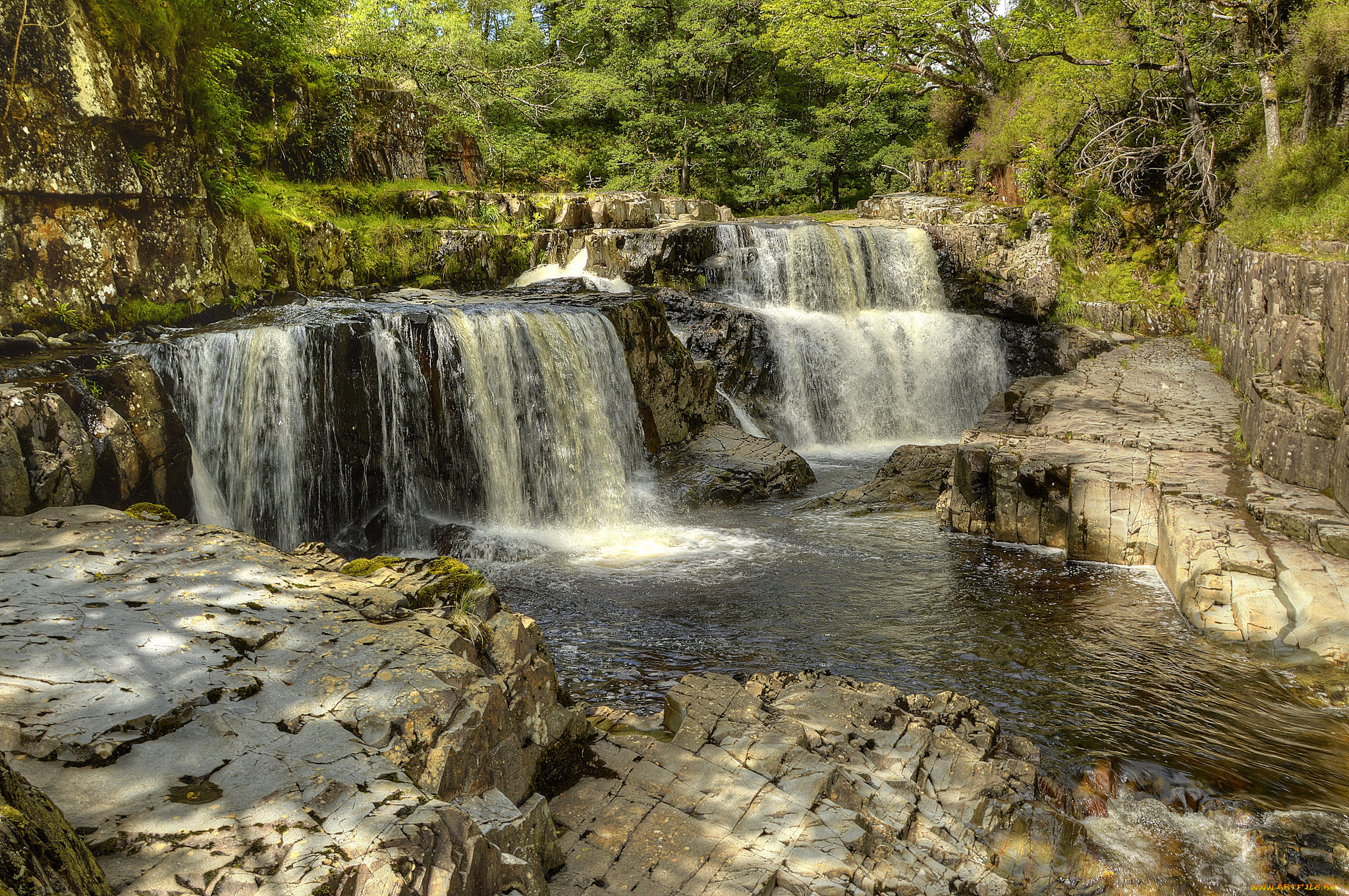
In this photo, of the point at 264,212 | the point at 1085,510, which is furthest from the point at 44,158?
the point at 1085,510

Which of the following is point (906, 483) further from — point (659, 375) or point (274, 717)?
point (274, 717)

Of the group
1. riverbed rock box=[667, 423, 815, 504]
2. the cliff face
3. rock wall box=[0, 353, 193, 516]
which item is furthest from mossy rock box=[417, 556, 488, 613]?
the cliff face

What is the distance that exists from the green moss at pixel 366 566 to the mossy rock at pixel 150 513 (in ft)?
4.20

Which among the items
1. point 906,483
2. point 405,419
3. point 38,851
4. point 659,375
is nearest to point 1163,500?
point 906,483

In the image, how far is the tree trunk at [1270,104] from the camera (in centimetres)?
1033

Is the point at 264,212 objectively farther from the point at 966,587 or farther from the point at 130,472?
the point at 966,587

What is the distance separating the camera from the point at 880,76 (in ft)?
63.1

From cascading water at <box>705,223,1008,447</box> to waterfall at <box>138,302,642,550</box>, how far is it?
4.00m

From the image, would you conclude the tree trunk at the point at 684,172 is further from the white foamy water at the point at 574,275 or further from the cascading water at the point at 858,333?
the white foamy water at the point at 574,275

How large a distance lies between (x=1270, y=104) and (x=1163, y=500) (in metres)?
7.18

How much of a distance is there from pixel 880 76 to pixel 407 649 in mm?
19924

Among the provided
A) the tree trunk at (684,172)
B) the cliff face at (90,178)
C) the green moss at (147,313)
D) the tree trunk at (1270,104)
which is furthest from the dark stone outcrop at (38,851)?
the tree trunk at (684,172)

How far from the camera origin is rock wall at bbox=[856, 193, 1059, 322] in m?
14.7

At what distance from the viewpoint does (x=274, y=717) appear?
2.63 meters
